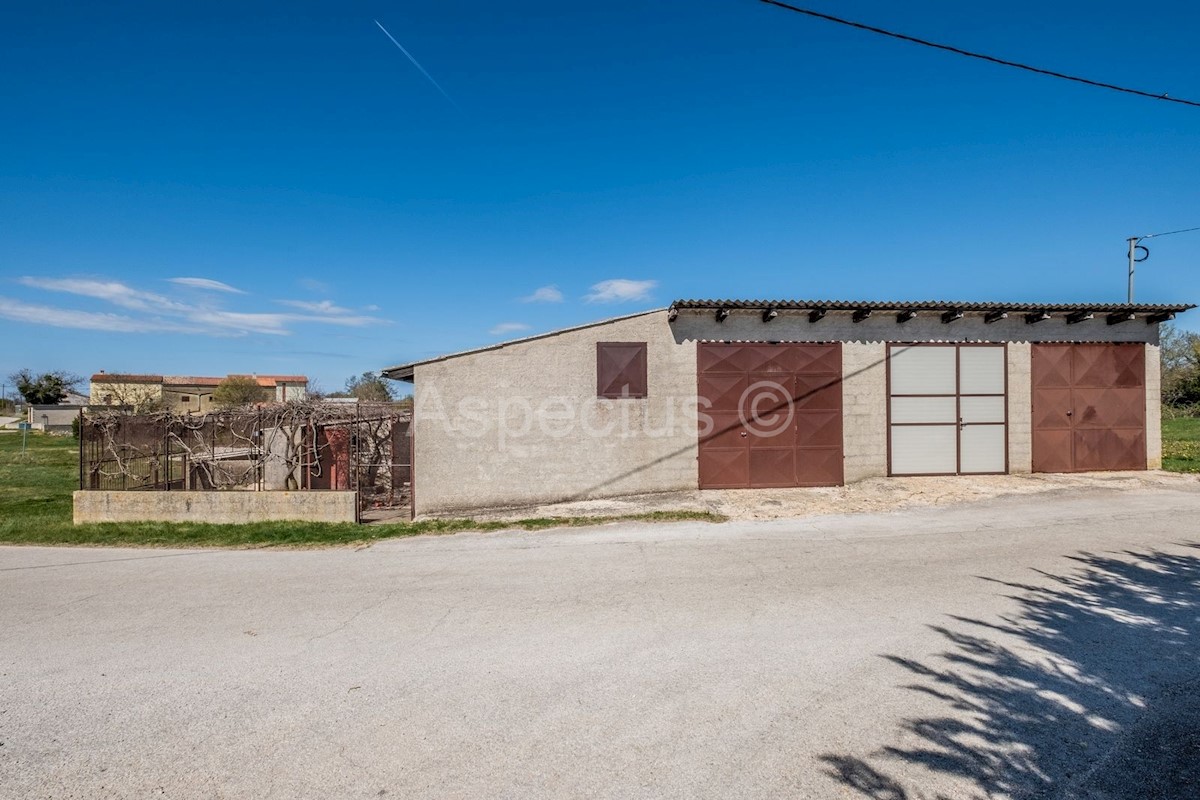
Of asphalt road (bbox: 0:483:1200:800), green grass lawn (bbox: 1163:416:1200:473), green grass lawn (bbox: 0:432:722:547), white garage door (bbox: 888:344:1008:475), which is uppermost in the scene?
white garage door (bbox: 888:344:1008:475)

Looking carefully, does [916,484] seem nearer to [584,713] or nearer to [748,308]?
[748,308]

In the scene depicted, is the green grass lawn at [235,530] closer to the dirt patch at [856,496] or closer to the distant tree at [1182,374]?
the dirt patch at [856,496]

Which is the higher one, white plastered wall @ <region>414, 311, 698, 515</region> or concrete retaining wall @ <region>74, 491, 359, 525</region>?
white plastered wall @ <region>414, 311, 698, 515</region>

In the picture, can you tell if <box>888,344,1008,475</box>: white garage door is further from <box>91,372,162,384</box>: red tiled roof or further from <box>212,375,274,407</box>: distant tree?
<box>91,372,162,384</box>: red tiled roof

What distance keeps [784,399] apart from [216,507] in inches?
461

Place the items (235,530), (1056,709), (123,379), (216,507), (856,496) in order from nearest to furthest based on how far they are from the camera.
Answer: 1. (1056,709)
2. (235,530)
3. (216,507)
4. (856,496)
5. (123,379)

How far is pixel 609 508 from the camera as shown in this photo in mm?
10367

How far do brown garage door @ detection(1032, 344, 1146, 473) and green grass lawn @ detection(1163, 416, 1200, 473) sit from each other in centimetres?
136

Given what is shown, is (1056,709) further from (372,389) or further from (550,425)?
(372,389)

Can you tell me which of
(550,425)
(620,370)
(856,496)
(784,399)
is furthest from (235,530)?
(856,496)

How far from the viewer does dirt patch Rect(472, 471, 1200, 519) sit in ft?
32.7

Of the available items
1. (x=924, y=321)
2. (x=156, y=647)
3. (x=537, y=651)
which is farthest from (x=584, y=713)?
(x=924, y=321)

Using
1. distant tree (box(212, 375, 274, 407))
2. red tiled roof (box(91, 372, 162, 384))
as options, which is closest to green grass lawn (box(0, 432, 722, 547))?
distant tree (box(212, 375, 274, 407))

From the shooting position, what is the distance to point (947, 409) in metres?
12.2
